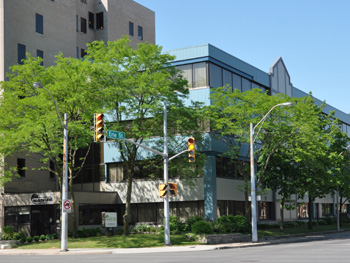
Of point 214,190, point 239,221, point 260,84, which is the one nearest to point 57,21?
point 260,84

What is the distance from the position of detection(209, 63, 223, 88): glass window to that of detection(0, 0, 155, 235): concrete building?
1478cm

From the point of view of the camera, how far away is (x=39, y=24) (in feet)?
181

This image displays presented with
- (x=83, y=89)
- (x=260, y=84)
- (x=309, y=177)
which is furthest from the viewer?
(x=260, y=84)

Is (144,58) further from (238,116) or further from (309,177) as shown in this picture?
(309,177)

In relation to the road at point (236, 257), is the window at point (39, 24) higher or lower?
higher

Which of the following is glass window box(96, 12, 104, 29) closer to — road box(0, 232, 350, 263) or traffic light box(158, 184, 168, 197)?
traffic light box(158, 184, 168, 197)

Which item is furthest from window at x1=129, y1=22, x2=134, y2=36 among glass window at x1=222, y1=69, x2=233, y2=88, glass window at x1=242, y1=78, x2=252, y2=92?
glass window at x1=222, y1=69, x2=233, y2=88

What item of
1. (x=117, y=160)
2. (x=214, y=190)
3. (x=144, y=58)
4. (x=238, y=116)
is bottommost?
(x=214, y=190)

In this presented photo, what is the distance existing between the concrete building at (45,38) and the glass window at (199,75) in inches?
542

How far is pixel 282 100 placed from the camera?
40219 mm

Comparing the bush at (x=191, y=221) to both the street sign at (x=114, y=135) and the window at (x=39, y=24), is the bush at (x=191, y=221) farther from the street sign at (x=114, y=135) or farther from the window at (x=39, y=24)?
the window at (x=39, y=24)

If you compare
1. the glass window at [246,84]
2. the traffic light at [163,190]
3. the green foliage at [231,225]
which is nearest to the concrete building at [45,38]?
the green foliage at [231,225]

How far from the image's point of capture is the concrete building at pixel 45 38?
45375mm

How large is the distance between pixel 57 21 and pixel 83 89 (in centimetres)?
2457
